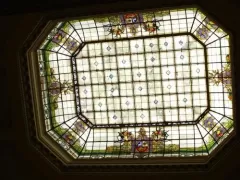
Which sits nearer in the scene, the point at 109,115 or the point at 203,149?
the point at 203,149

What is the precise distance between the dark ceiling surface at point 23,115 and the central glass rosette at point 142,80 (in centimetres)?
256

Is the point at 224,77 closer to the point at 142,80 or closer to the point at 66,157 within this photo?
the point at 142,80

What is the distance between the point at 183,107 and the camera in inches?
535

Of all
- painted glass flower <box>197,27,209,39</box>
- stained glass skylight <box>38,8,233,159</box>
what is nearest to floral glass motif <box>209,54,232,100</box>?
stained glass skylight <box>38,8,233,159</box>

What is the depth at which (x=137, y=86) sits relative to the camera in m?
13.8

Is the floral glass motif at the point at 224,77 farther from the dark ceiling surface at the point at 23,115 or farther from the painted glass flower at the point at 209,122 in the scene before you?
the dark ceiling surface at the point at 23,115

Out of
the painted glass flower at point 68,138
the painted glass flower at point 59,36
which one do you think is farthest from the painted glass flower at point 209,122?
the painted glass flower at point 59,36

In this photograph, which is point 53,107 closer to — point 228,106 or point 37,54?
point 37,54

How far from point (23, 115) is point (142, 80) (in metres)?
4.66

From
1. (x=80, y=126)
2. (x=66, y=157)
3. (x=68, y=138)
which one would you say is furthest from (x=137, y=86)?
(x=66, y=157)

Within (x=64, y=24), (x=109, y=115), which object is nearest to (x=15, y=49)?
(x=64, y=24)

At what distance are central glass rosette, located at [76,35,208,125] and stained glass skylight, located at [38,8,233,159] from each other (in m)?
0.04

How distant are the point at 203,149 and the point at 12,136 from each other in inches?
261

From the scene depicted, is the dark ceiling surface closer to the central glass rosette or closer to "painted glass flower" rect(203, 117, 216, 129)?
"painted glass flower" rect(203, 117, 216, 129)
